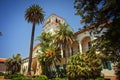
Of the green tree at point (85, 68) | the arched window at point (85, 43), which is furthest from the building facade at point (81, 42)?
the green tree at point (85, 68)

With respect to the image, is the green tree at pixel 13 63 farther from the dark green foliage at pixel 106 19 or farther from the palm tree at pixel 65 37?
the dark green foliage at pixel 106 19

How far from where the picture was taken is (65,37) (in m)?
30.4

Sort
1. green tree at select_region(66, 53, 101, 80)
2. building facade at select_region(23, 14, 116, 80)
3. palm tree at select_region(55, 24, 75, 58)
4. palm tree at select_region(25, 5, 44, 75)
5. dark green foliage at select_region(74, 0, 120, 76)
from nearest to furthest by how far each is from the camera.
→ dark green foliage at select_region(74, 0, 120, 76) → green tree at select_region(66, 53, 101, 80) → building facade at select_region(23, 14, 116, 80) → palm tree at select_region(55, 24, 75, 58) → palm tree at select_region(25, 5, 44, 75)

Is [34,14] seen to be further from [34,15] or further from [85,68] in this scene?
[85,68]

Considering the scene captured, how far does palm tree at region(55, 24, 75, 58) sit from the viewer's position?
30.4 metres

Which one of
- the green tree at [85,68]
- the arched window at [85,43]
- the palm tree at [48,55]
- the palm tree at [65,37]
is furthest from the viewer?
the palm tree at [48,55]

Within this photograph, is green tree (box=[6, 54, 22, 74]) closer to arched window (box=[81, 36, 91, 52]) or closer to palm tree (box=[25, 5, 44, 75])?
palm tree (box=[25, 5, 44, 75])

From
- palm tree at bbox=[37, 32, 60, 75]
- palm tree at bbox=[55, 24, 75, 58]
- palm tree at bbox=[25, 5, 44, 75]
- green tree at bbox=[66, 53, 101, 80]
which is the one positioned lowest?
green tree at bbox=[66, 53, 101, 80]

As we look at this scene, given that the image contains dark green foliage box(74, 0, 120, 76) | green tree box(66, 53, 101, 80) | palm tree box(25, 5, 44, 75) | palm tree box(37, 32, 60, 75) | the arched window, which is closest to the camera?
dark green foliage box(74, 0, 120, 76)

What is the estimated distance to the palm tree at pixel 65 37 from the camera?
3038cm

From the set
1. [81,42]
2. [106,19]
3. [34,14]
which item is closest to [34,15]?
[34,14]

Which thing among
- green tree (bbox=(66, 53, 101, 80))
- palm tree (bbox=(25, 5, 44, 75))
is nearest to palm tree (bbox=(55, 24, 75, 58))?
green tree (bbox=(66, 53, 101, 80))

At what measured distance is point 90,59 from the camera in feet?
78.6

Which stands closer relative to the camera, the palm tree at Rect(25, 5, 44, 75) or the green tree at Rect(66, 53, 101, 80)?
the green tree at Rect(66, 53, 101, 80)
